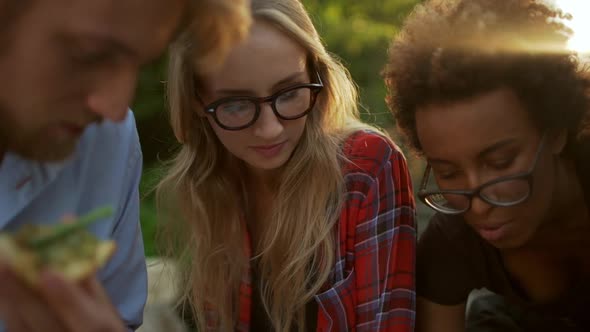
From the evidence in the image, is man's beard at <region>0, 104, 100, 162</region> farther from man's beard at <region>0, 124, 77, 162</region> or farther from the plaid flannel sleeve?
the plaid flannel sleeve

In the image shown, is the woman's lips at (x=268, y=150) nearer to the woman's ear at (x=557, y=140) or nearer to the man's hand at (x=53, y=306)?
the woman's ear at (x=557, y=140)

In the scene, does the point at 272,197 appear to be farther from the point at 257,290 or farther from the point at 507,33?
the point at 507,33

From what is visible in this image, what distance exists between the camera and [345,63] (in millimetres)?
4418

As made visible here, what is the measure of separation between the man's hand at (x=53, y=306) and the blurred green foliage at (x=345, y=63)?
9.49 ft

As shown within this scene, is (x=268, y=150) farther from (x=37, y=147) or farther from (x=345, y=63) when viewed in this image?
(x=345, y=63)

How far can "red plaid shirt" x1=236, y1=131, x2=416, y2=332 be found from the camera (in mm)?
2652

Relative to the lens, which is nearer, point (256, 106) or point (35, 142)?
point (35, 142)

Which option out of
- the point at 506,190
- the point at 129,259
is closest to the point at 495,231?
the point at 506,190

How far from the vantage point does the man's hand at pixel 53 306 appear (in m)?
1.30

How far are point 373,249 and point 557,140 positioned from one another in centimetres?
69

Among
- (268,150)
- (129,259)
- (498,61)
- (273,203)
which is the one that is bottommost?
(129,259)

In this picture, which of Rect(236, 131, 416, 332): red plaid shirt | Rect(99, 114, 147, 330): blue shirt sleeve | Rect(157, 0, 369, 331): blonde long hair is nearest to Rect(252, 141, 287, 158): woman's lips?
Rect(157, 0, 369, 331): blonde long hair

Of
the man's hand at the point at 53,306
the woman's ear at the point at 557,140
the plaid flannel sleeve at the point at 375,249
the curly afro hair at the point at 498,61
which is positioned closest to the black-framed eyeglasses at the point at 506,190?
the woman's ear at the point at 557,140

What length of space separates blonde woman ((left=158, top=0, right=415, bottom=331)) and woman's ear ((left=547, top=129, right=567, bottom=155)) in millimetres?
561
